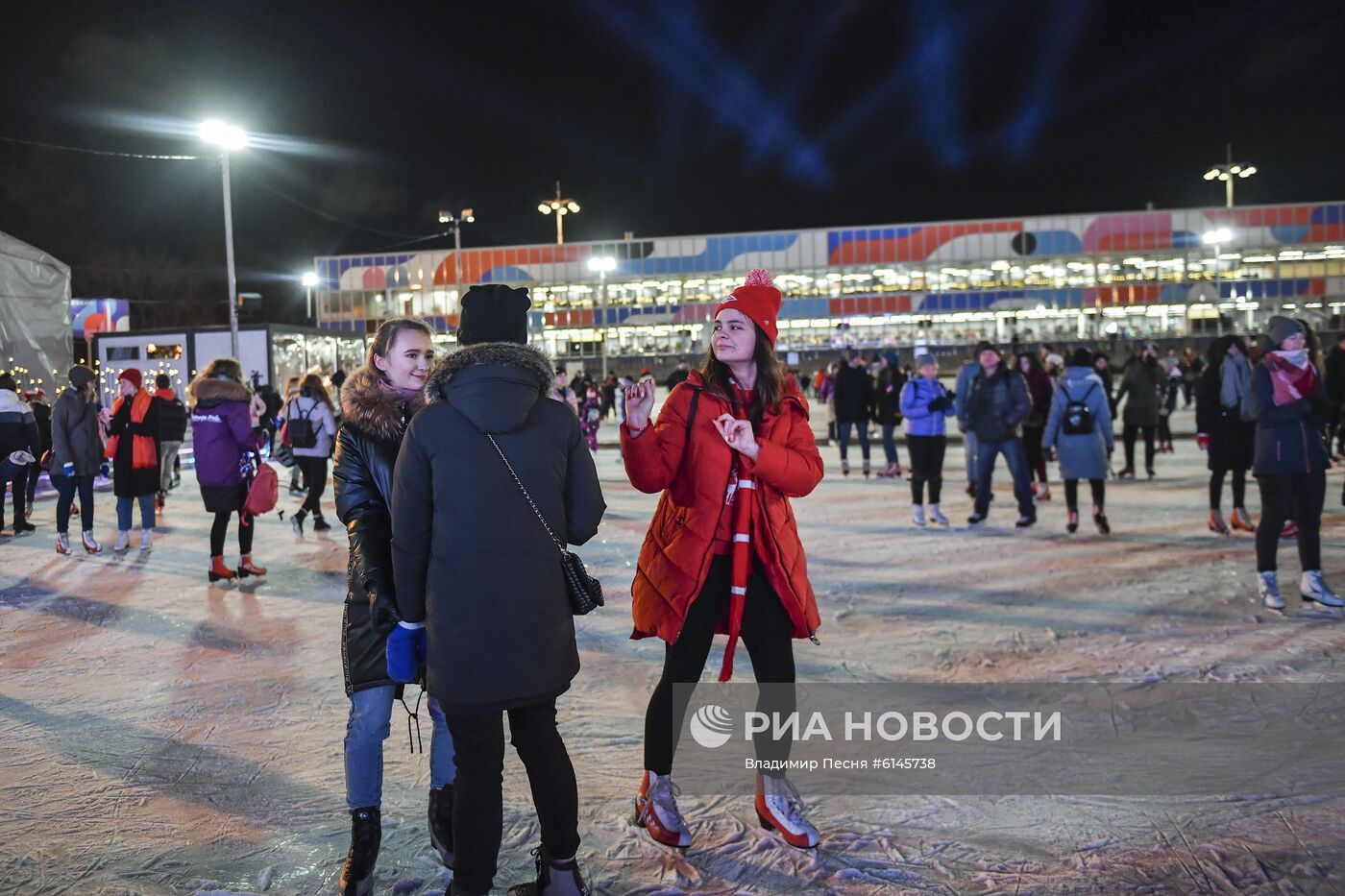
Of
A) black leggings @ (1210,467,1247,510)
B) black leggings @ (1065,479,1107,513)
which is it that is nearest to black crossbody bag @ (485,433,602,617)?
black leggings @ (1065,479,1107,513)

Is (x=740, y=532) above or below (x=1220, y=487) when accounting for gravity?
above

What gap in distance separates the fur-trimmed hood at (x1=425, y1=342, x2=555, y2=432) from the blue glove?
58 cm

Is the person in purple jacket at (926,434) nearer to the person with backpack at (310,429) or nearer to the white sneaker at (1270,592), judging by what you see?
→ the white sneaker at (1270,592)

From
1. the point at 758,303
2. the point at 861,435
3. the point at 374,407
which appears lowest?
the point at 861,435

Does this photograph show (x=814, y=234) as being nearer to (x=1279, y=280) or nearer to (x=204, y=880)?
(x=1279, y=280)

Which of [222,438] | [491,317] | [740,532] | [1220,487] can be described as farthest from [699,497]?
[1220,487]

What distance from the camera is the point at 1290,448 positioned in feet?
18.0

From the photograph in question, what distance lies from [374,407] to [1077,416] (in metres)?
6.77

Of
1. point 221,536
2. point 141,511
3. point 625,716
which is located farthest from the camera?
point 141,511

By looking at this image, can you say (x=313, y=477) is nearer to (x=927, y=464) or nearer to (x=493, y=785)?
(x=927, y=464)

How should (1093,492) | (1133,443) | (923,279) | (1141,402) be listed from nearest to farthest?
(1093,492), (1141,402), (1133,443), (923,279)

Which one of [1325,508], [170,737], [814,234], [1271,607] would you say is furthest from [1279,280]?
[170,737]

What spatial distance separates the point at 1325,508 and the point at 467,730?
31.2ft

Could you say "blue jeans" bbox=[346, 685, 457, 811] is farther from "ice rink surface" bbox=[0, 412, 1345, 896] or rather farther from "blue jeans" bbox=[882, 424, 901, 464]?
"blue jeans" bbox=[882, 424, 901, 464]
